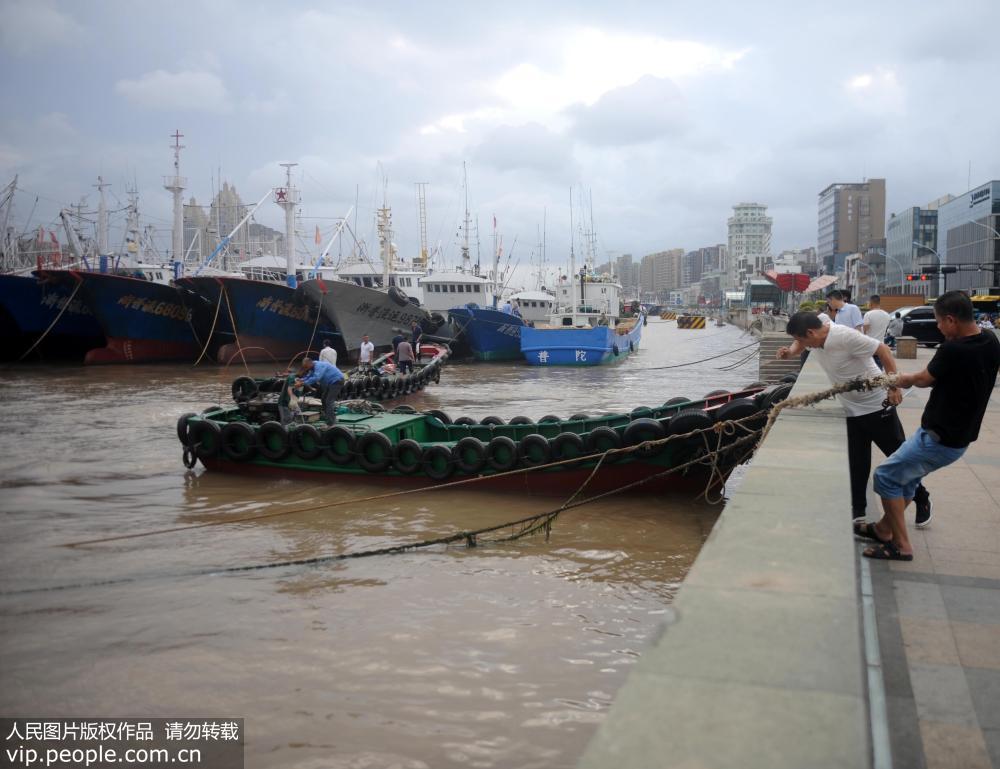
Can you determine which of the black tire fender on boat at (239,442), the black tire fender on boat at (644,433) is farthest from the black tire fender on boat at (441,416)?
the black tire fender on boat at (644,433)

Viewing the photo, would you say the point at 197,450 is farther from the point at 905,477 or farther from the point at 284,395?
the point at 905,477

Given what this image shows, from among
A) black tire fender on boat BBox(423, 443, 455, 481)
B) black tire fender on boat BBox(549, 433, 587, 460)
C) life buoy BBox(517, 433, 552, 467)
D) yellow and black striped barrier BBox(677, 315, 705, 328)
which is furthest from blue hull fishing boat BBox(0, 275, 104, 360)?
yellow and black striped barrier BBox(677, 315, 705, 328)

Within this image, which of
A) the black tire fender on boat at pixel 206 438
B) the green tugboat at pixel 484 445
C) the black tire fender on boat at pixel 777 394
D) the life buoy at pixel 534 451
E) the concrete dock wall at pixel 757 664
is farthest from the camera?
Result: the black tire fender on boat at pixel 206 438

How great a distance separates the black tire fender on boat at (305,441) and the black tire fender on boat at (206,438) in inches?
49.3

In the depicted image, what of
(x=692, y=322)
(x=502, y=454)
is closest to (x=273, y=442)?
(x=502, y=454)

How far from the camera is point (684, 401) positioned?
9.96 m

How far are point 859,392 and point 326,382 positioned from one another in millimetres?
8543

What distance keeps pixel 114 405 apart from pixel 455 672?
18.0m

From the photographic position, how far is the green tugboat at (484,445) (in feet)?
30.2

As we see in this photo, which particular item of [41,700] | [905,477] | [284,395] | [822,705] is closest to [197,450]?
A: [284,395]

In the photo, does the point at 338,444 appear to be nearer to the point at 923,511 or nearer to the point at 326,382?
the point at 326,382

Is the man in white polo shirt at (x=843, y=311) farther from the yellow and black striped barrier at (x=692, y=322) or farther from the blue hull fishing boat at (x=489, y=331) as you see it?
the yellow and black striped barrier at (x=692, y=322)

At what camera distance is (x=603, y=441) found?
376 inches

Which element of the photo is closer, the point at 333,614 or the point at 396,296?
the point at 333,614
